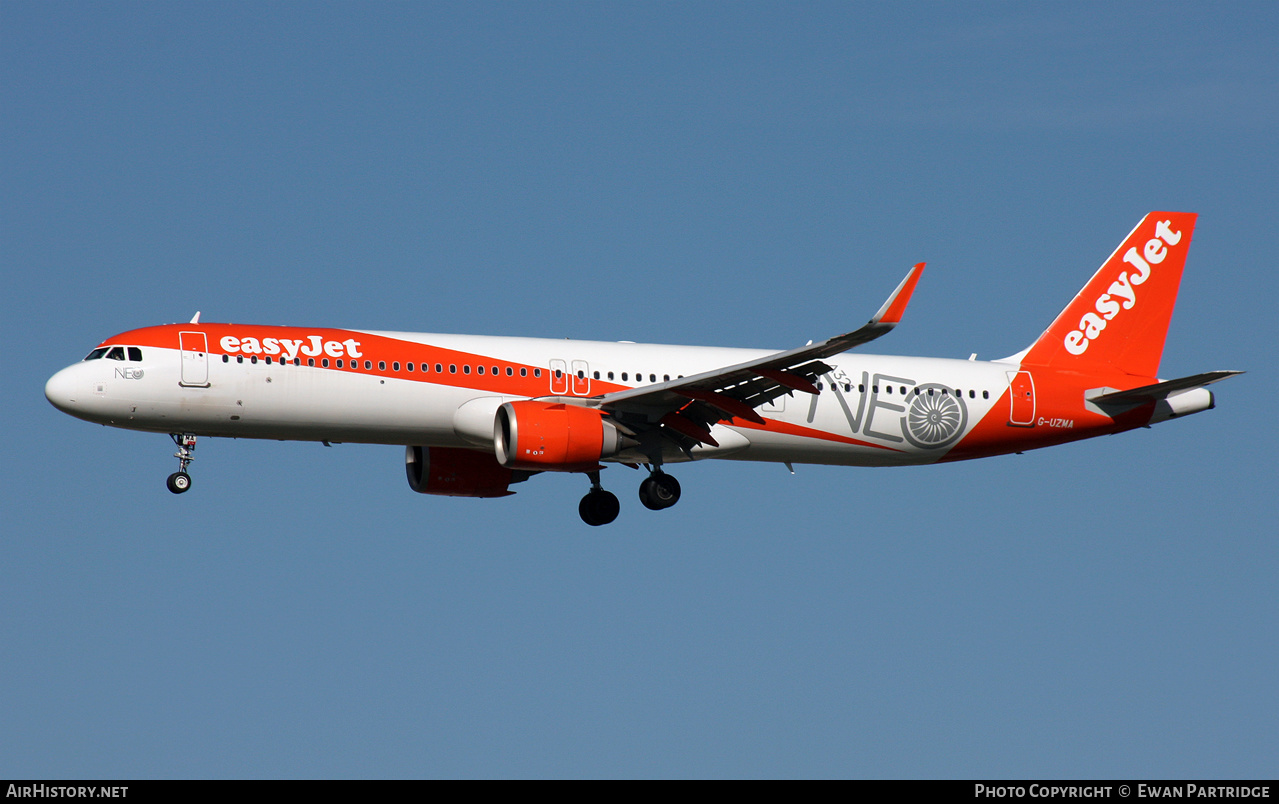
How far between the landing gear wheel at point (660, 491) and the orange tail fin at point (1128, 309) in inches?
437

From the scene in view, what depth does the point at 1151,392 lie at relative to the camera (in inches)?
1721

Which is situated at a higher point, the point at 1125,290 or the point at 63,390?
the point at 1125,290

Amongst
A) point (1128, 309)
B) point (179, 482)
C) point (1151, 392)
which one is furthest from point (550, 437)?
point (1128, 309)

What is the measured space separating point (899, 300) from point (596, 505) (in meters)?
12.4

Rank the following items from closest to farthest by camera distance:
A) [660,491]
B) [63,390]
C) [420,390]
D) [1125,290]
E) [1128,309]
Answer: [63,390], [420,390], [660,491], [1128,309], [1125,290]

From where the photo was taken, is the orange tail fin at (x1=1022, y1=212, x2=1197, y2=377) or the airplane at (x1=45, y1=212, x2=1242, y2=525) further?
the orange tail fin at (x1=1022, y1=212, x2=1197, y2=377)

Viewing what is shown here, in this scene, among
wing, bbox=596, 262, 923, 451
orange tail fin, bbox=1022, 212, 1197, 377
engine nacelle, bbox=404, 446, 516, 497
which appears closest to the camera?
wing, bbox=596, 262, 923, 451

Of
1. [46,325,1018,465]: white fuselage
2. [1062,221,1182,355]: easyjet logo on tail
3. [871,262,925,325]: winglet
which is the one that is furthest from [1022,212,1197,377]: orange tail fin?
[871,262,925,325]: winglet

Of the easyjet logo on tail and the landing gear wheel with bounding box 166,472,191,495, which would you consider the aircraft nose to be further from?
the easyjet logo on tail

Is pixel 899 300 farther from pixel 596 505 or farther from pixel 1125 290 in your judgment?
pixel 1125 290

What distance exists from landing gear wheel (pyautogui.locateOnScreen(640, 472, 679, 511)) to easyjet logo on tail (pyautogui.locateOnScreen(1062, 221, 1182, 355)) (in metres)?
12.3

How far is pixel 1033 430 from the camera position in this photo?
44.2 m

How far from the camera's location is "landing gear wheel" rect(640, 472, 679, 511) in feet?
135
